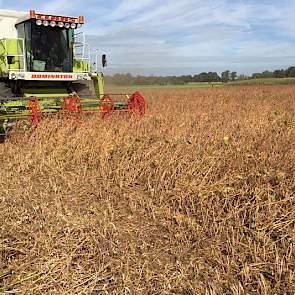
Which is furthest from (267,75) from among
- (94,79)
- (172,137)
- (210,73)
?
(172,137)

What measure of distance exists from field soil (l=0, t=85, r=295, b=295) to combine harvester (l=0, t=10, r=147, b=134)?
3.15 metres

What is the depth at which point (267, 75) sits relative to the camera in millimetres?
63031

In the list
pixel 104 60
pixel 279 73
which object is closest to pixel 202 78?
pixel 279 73

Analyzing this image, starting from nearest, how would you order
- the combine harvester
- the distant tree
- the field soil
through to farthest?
the field soil, the combine harvester, the distant tree

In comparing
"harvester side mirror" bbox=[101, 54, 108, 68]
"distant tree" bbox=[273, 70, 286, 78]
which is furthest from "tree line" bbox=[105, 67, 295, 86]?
"harvester side mirror" bbox=[101, 54, 108, 68]

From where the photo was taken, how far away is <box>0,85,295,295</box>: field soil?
243 cm

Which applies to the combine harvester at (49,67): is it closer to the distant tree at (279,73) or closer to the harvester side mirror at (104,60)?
the harvester side mirror at (104,60)

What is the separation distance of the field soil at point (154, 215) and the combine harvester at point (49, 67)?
3150 millimetres

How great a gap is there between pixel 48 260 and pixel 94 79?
7.61m

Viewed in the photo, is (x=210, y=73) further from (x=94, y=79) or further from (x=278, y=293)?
(x=278, y=293)

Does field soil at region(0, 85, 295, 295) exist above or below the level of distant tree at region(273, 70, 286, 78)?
below

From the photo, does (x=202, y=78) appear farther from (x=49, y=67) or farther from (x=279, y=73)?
(x=49, y=67)

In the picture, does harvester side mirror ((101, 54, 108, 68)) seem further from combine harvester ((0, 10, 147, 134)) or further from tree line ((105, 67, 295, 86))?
tree line ((105, 67, 295, 86))

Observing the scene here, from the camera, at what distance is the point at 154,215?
3346 mm
